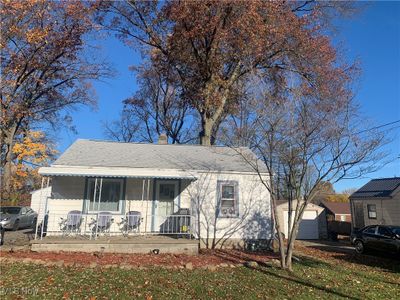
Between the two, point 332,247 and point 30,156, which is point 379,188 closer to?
point 332,247

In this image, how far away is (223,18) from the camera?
19078mm

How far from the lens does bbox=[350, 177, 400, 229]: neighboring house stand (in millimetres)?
21734

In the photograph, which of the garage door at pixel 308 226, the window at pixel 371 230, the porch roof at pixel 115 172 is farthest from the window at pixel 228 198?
the garage door at pixel 308 226

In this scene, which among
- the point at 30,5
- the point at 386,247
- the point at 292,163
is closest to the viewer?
the point at 292,163

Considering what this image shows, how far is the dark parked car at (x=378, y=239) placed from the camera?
14625 millimetres

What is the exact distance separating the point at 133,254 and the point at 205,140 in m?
11.0

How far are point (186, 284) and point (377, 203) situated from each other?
20028 mm

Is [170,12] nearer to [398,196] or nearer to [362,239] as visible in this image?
[362,239]

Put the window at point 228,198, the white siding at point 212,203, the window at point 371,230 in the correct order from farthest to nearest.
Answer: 1. the window at point 371,230
2. the window at point 228,198
3. the white siding at point 212,203

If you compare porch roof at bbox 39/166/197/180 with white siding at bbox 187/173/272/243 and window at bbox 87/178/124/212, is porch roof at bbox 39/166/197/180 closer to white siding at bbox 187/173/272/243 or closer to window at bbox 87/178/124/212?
window at bbox 87/178/124/212

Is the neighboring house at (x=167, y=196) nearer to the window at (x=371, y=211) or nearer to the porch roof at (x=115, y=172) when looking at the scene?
the porch roof at (x=115, y=172)

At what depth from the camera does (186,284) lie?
24.8 ft

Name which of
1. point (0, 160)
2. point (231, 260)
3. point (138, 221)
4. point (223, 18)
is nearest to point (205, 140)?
point (223, 18)

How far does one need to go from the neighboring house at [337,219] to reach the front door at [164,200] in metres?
17.7
